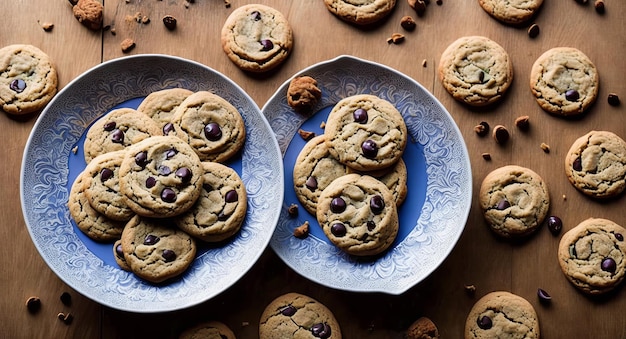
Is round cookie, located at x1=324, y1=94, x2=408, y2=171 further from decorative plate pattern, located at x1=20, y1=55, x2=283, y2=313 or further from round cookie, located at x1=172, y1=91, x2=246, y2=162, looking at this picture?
round cookie, located at x1=172, y1=91, x2=246, y2=162

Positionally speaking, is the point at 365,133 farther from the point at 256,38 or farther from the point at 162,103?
the point at 162,103

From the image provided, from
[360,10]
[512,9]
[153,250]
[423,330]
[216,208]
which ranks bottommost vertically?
[423,330]

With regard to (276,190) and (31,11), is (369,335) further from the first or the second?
(31,11)

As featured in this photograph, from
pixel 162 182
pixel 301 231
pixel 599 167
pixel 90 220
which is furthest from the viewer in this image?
pixel 599 167

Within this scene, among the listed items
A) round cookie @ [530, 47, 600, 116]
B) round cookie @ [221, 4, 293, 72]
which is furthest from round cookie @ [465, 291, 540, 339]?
round cookie @ [221, 4, 293, 72]

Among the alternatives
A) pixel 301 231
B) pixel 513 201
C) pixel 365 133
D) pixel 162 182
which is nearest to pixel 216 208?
pixel 162 182

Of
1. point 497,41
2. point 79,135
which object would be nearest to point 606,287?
point 497,41
